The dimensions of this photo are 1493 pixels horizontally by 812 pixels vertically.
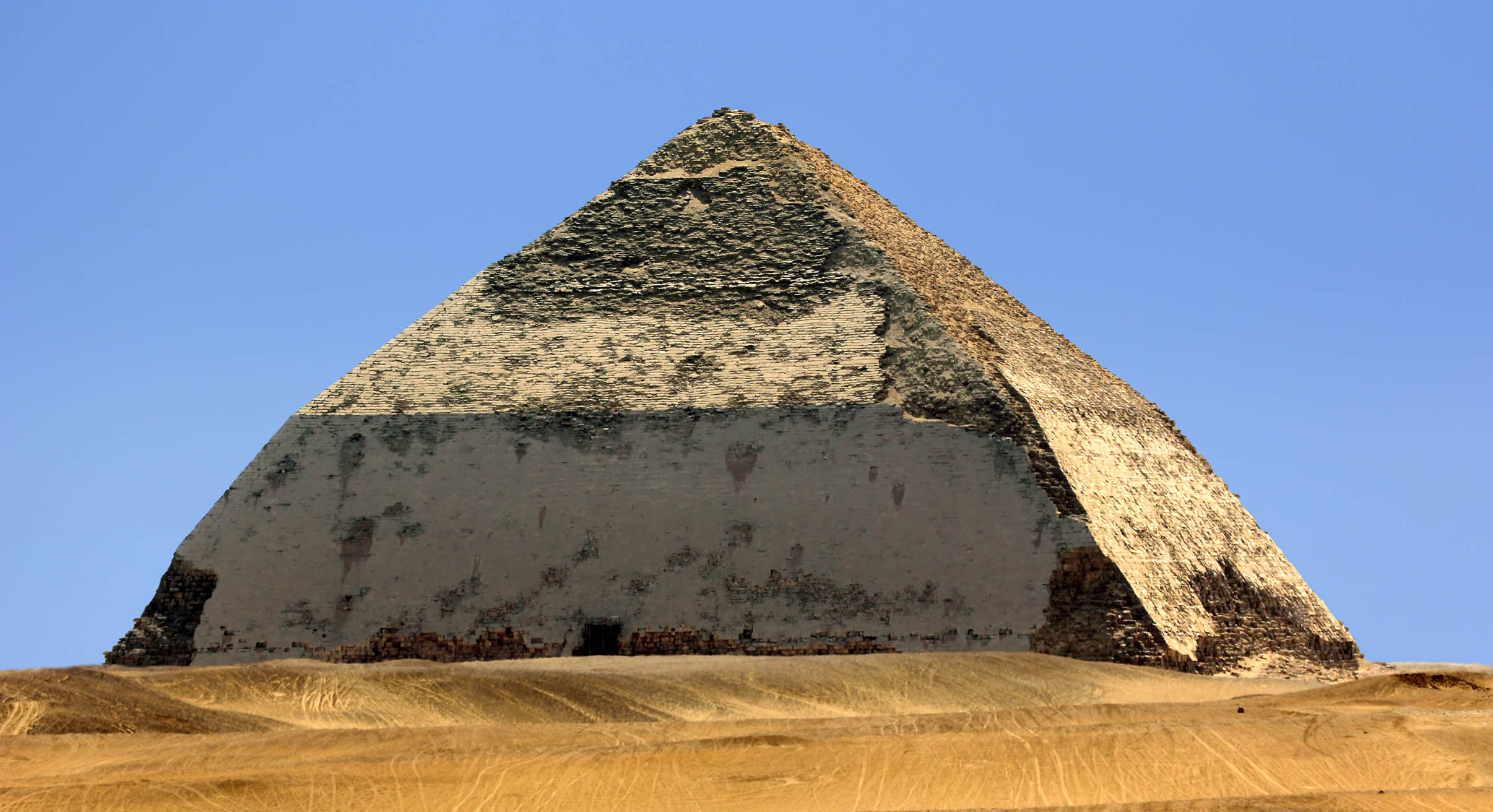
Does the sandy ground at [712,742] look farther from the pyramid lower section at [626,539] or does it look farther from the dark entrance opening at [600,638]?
the dark entrance opening at [600,638]

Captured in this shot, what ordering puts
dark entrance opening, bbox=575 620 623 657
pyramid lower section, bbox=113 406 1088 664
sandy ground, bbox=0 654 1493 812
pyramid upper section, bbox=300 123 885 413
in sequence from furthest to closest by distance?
1. pyramid upper section, bbox=300 123 885 413
2. dark entrance opening, bbox=575 620 623 657
3. pyramid lower section, bbox=113 406 1088 664
4. sandy ground, bbox=0 654 1493 812

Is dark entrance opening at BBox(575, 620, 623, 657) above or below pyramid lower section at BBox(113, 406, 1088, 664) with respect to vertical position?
below

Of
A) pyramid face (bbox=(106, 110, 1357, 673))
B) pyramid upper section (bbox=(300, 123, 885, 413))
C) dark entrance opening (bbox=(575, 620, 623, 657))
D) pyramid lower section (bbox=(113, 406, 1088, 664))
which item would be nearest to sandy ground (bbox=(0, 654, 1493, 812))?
pyramid lower section (bbox=(113, 406, 1088, 664))

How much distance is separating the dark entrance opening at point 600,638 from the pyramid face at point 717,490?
0.03 meters

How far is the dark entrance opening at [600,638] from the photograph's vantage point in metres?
24.1

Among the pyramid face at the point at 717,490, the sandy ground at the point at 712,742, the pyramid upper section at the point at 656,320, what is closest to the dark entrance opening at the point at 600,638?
the pyramid face at the point at 717,490

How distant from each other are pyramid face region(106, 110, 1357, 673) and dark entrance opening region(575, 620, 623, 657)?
0.03 m

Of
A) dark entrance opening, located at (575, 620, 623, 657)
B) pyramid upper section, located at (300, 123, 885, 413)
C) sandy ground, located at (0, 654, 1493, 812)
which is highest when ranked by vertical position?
pyramid upper section, located at (300, 123, 885, 413)

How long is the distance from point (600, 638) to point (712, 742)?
10.1m

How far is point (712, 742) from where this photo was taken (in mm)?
14312

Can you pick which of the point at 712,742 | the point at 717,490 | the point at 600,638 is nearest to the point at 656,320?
the point at 717,490

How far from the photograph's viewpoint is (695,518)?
2478 centimetres

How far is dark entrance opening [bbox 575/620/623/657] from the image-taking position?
24.1 m

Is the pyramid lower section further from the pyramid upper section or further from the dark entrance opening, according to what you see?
the pyramid upper section
